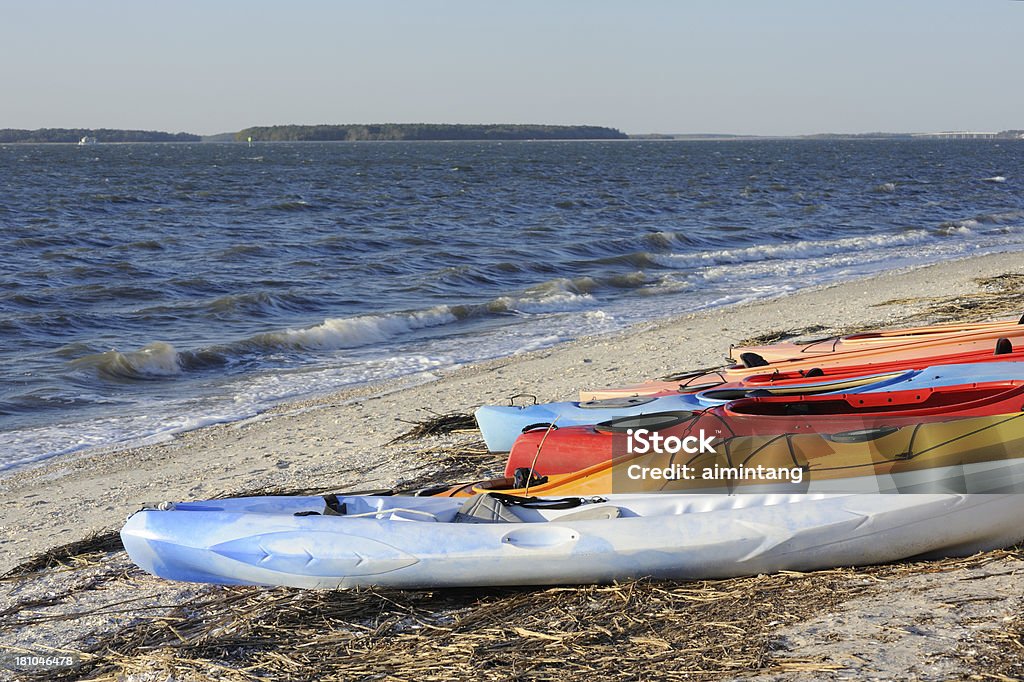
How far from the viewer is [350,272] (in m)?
15.8

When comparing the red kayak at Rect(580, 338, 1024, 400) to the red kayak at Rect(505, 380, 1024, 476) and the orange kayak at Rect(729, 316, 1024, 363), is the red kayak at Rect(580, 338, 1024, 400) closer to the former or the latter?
the orange kayak at Rect(729, 316, 1024, 363)

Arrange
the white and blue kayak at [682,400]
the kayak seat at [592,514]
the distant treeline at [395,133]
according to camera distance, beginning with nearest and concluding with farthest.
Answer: the kayak seat at [592,514] → the white and blue kayak at [682,400] → the distant treeline at [395,133]

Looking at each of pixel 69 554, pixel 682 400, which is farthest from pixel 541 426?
pixel 69 554

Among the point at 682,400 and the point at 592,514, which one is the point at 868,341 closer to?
the point at 682,400

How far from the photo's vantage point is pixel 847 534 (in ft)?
12.2

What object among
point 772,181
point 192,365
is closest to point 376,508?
point 192,365

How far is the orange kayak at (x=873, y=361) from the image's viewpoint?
20.2 ft

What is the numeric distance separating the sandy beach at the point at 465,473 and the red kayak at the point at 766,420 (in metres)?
0.63

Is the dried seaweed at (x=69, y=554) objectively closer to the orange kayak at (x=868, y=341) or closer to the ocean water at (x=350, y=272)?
the ocean water at (x=350, y=272)

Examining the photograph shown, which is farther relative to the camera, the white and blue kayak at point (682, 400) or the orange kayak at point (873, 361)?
the orange kayak at point (873, 361)

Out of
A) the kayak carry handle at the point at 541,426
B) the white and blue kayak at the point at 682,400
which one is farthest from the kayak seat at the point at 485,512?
the white and blue kayak at the point at 682,400

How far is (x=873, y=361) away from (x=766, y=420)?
235cm

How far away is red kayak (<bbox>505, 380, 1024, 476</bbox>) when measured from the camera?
440cm

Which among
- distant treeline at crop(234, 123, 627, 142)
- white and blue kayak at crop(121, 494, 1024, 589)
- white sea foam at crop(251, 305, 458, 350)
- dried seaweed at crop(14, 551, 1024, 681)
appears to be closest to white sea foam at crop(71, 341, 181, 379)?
white sea foam at crop(251, 305, 458, 350)
